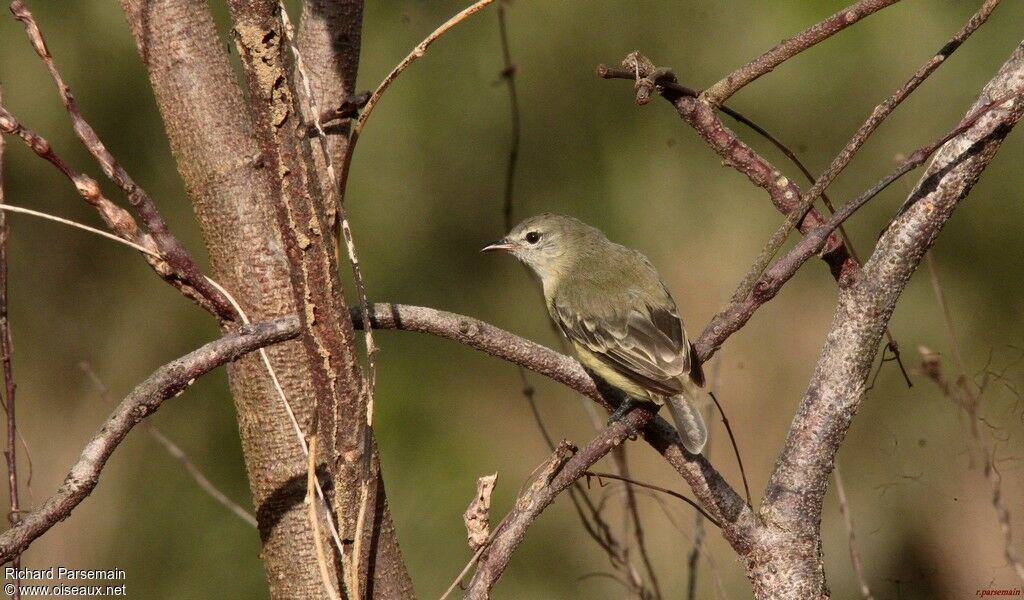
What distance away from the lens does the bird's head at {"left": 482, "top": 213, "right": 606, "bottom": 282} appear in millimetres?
3312

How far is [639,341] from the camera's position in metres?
2.89

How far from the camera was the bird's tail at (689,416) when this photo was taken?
2.23m

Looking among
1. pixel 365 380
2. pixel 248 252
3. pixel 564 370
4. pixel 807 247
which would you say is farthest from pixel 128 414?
pixel 807 247

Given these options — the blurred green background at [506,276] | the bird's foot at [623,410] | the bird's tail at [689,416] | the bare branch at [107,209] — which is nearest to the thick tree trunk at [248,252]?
the bare branch at [107,209]

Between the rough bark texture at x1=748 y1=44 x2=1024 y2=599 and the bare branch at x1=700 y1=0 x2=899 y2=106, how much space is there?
0.28 m

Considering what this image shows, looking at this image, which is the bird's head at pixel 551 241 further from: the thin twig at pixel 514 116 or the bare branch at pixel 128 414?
the bare branch at pixel 128 414

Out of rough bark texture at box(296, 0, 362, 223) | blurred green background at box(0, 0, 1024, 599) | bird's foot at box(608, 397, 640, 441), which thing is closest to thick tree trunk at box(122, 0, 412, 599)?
rough bark texture at box(296, 0, 362, 223)

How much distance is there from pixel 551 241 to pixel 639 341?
62 cm

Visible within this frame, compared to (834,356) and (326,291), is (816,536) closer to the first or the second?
(834,356)

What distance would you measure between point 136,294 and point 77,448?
64 centimetres

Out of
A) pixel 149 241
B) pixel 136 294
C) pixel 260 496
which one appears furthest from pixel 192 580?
pixel 149 241

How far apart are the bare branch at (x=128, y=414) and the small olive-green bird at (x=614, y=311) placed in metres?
1.04

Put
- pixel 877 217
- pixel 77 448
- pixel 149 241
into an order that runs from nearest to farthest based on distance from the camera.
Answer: pixel 149 241, pixel 877 217, pixel 77 448

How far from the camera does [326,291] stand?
1512 millimetres
